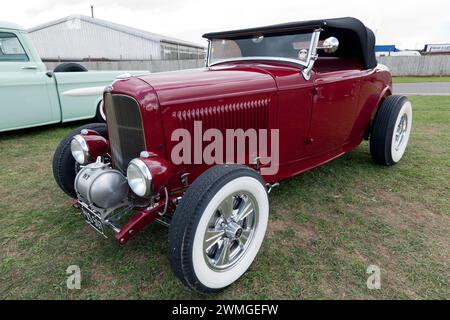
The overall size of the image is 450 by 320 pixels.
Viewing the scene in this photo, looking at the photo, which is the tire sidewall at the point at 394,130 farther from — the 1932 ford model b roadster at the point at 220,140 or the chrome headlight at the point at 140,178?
the chrome headlight at the point at 140,178

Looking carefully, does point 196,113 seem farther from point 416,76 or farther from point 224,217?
point 416,76

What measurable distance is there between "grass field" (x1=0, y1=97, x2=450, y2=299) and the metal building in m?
19.5

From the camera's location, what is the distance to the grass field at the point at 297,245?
6.57ft

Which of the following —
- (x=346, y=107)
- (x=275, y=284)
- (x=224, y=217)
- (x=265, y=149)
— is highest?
(x=346, y=107)

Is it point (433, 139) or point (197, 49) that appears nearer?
point (433, 139)

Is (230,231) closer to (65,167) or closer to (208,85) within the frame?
(208,85)

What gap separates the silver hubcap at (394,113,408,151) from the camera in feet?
13.4

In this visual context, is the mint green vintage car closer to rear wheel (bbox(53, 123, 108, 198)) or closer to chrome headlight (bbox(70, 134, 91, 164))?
rear wheel (bbox(53, 123, 108, 198))

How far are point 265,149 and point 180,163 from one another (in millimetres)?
829

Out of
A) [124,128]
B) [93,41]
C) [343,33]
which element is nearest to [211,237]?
[124,128]

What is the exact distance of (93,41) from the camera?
70.2 ft

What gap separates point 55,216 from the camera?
2857 millimetres

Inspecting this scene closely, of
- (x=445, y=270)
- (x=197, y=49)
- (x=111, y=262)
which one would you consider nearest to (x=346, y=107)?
(x=445, y=270)

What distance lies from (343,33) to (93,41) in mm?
22040
